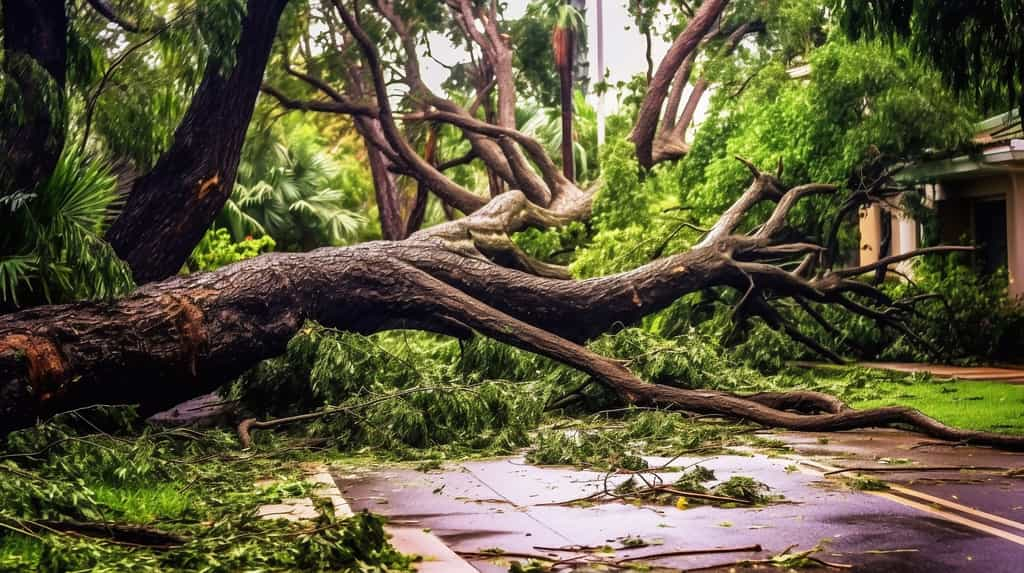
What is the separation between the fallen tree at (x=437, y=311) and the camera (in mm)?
8656

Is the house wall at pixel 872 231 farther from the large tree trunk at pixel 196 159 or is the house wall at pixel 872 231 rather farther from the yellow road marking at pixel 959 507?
the yellow road marking at pixel 959 507

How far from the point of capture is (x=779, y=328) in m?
15.4

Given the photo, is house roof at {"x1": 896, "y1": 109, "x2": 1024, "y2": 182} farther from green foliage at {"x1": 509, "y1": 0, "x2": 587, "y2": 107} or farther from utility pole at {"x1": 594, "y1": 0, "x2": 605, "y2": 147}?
green foliage at {"x1": 509, "y1": 0, "x2": 587, "y2": 107}

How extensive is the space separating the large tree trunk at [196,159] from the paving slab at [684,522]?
14.1ft

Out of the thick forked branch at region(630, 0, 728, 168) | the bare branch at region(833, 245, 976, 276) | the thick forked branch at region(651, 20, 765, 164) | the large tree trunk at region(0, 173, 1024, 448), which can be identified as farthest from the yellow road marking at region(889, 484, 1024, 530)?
the thick forked branch at region(651, 20, 765, 164)

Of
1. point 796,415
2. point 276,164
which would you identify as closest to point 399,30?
point 276,164

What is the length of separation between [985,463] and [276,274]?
6.27m

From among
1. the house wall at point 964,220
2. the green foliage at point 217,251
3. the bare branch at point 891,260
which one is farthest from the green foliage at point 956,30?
the green foliage at point 217,251

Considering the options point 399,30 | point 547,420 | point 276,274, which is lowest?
point 547,420

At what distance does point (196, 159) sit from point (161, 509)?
5.39 m

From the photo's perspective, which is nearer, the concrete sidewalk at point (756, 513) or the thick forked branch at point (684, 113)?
the concrete sidewalk at point (756, 513)

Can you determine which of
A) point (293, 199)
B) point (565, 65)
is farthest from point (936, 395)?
point (293, 199)

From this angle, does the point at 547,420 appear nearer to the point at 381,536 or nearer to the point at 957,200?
the point at 381,536

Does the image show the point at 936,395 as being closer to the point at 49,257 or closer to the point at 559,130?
the point at 49,257
